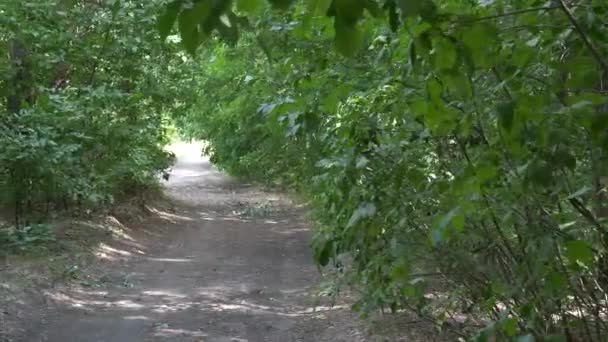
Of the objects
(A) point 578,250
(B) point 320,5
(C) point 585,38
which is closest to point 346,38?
(B) point 320,5

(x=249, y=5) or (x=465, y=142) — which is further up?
(x=249, y=5)

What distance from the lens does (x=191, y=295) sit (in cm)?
1244

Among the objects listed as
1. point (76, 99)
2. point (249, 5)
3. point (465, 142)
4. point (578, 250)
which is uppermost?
point (76, 99)

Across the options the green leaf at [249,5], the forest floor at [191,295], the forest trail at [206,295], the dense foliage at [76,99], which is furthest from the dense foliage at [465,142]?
the dense foliage at [76,99]

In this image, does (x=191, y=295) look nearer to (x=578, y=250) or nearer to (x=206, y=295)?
(x=206, y=295)

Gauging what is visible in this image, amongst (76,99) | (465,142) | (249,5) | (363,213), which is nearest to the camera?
(249,5)

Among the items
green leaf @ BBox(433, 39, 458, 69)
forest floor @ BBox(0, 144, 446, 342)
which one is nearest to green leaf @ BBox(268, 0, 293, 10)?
green leaf @ BBox(433, 39, 458, 69)

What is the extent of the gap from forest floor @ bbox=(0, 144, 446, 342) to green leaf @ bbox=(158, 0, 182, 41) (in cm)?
672

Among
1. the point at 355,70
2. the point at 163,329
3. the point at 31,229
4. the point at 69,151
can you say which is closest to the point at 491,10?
the point at 355,70

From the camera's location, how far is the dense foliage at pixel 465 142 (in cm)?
321

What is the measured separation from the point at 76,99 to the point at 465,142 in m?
11.2

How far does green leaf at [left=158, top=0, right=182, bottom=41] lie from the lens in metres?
2.16

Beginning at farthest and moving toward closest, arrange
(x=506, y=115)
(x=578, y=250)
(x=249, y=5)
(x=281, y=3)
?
(x=578, y=250) → (x=506, y=115) → (x=249, y=5) → (x=281, y=3)

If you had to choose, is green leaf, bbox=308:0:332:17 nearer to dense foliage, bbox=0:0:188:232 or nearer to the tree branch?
the tree branch
